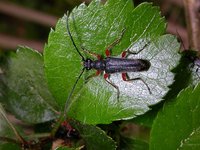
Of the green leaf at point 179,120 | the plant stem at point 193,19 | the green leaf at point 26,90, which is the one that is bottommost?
the green leaf at point 179,120

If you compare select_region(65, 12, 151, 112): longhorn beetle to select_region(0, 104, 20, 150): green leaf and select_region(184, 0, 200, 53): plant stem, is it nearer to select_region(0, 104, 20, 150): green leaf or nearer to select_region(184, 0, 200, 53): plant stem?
select_region(0, 104, 20, 150): green leaf

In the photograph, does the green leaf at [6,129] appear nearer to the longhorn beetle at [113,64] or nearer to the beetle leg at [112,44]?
the longhorn beetle at [113,64]

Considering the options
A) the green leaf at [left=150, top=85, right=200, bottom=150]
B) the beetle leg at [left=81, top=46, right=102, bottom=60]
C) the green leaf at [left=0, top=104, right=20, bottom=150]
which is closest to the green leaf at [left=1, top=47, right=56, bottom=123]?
the green leaf at [left=0, top=104, right=20, bottom=150]

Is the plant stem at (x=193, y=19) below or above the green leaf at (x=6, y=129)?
above

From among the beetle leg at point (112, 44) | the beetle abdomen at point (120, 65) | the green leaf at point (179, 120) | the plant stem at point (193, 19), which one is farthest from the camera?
the plant stem at point (193, 19)

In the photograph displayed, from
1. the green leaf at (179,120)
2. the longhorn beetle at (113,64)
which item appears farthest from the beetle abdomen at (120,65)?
the green leaf at (179,120)

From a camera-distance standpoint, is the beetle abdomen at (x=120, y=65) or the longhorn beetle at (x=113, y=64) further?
the beetle abdomen at (x=120, y=65)
